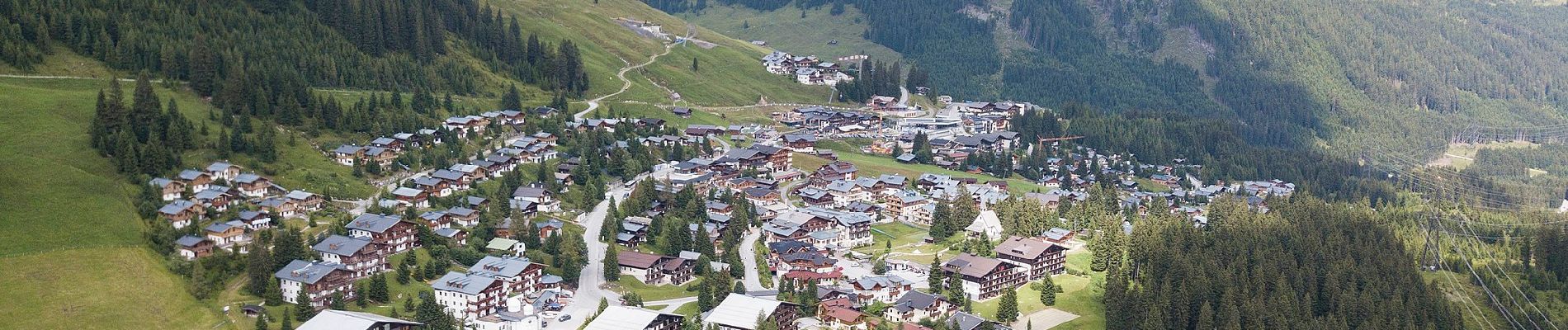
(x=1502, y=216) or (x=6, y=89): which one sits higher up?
(x=6, y=89)

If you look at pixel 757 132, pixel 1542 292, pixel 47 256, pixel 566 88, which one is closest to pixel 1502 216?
pixel 1542 292

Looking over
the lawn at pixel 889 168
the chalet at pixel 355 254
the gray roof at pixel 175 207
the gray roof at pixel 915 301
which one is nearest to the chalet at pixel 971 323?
the gray roof at pixel 915 301

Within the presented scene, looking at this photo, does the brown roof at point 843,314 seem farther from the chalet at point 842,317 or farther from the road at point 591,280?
the road at point 591,280

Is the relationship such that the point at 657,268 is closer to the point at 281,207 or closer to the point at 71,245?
the point at 281,207

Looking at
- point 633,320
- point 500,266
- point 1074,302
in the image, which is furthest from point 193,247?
point 1074,302

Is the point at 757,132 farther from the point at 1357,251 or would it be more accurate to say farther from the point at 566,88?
the point at 1357,251
